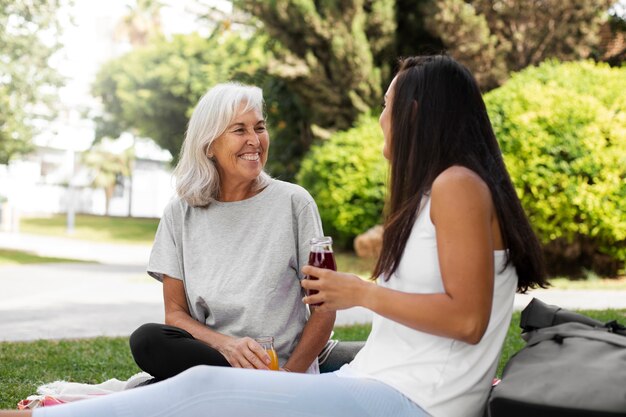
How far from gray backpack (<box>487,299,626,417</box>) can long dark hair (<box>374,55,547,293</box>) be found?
222mm

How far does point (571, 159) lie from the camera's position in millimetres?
13125

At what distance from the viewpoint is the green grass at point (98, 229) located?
3180cm

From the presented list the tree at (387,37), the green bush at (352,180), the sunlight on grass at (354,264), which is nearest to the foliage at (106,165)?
the tree at (387,37)

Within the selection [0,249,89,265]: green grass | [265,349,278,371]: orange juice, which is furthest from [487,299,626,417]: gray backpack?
[0,249,89,265]: green grass

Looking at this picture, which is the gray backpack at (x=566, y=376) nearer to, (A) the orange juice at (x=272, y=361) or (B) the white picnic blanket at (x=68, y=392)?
(A) the orange juice at (x=272, y=361)

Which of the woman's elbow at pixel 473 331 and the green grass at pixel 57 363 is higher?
the woman's elbow at pixel 473 331

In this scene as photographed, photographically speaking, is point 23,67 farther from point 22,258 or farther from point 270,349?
point 270,349

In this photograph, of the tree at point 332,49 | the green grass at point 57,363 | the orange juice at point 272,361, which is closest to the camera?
the orange juice at point 272,361

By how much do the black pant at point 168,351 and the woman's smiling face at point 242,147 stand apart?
2.40ft

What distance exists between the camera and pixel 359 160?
1620cm

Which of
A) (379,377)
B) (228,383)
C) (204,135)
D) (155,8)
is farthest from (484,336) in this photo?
(155,8)

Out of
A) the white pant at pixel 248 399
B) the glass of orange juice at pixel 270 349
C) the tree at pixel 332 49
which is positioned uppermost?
the tree at pixel 332 49

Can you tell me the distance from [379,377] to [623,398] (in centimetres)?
65

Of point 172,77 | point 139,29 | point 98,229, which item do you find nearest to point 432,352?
point 172,77
